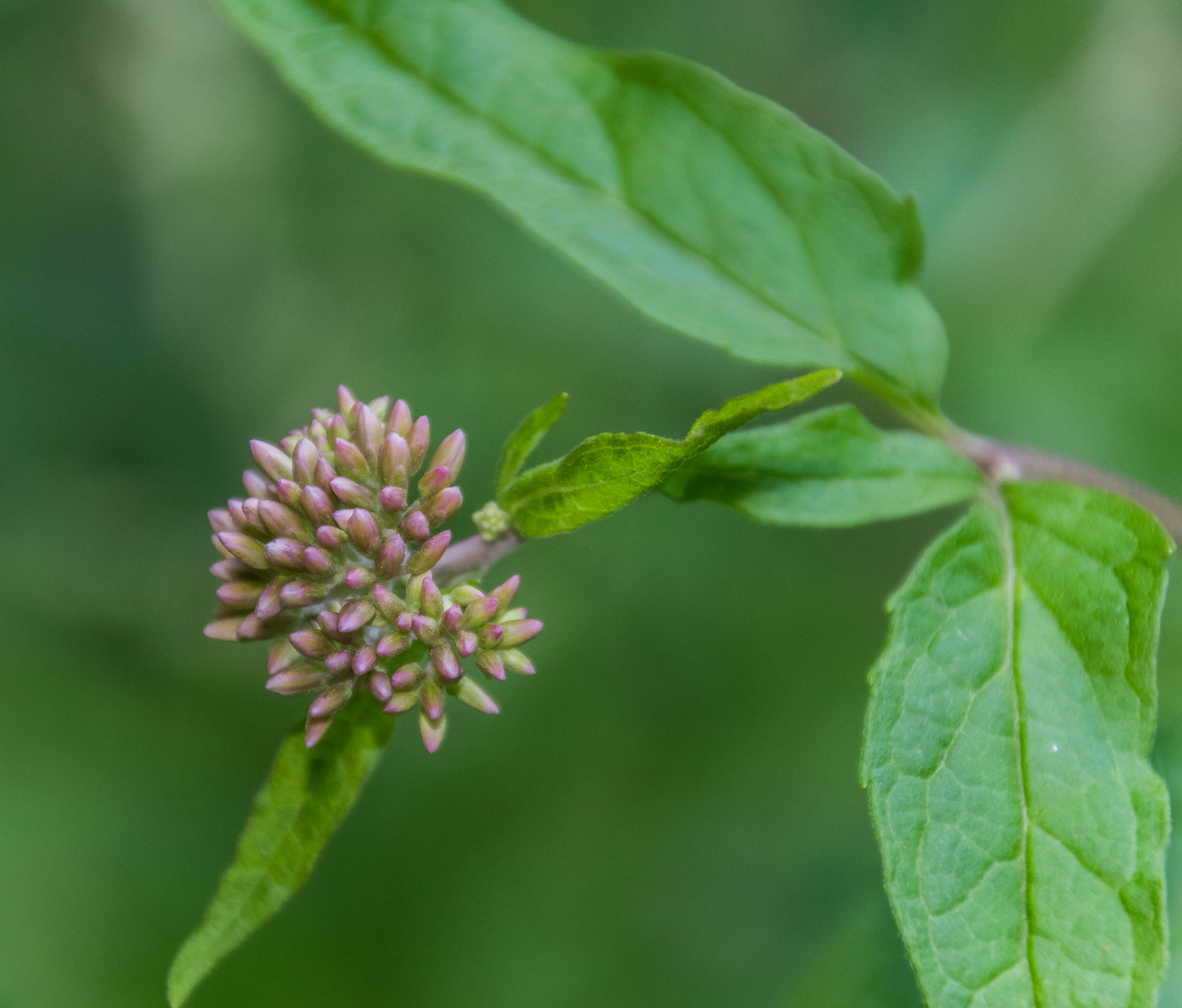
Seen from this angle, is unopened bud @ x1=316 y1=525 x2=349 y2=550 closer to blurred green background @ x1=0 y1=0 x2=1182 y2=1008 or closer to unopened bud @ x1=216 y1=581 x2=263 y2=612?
unopened bud @ x1=216 y1=581 x2=263 y2=612

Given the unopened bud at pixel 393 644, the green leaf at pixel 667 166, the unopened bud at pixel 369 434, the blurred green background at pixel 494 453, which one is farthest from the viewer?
the blurred green background at pixel 494 453

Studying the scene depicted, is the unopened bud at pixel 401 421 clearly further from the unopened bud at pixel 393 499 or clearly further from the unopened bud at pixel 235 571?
the unopened bud at pixel 235 571

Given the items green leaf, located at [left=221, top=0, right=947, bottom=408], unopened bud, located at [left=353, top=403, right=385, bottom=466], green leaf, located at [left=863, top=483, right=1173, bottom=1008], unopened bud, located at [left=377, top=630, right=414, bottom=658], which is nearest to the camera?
green leaf, located at [left=863, top=483, right=1173, bottom=1008]

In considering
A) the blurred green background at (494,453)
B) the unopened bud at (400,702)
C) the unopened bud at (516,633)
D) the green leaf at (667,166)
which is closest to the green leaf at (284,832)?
the unopened bud at (400,702)

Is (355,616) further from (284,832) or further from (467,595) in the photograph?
(284,832)

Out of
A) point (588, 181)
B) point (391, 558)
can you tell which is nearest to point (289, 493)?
point (391, 558)

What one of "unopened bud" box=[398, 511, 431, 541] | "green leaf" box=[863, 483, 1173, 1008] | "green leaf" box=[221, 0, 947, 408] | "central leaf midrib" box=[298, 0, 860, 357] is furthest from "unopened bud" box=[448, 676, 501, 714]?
"central leaf midrib" box=[298, 0, 860, 357]

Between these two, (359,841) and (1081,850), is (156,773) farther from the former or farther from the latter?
(1081,850)
